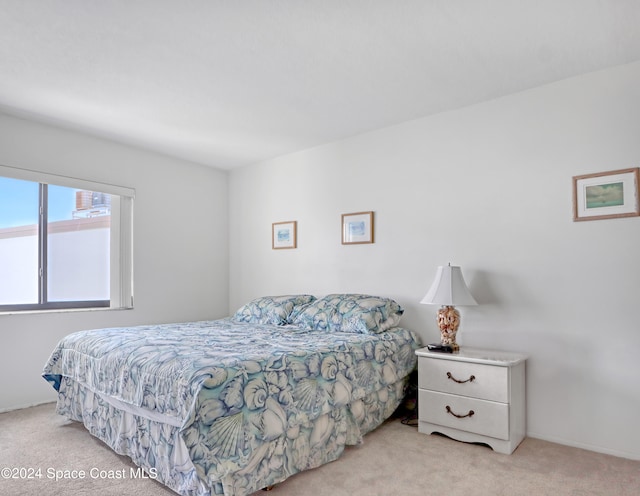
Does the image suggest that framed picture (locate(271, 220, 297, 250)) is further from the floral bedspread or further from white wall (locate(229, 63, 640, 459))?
the floral bedspread

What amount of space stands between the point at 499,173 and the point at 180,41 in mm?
2296

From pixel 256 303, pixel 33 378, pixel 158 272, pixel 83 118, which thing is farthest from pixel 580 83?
pixel 33 378

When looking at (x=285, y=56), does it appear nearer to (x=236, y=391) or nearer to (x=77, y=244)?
(x=236, y=391)

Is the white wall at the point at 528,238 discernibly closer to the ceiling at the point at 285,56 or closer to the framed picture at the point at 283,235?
the ceiling at the point at 285,56

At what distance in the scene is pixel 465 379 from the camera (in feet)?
8.91

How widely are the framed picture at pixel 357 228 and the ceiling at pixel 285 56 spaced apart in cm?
82

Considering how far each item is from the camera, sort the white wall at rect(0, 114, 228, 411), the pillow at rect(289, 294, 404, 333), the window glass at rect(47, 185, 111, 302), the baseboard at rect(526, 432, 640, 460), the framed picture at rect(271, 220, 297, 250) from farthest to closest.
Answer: the framed picture at rect(271, 220, 297, 250)
the window glass at rect(47, 185, 111, 302)
the white wall at rect(0, 114, 228, 411)
the pillow at rect(289, 294, 404, 333)
the baseboard at rect(526, 432, 640, 460)

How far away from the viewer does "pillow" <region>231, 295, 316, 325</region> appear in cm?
369

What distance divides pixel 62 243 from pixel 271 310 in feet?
6.76

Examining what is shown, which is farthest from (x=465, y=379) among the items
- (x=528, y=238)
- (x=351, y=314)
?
(x=528, y=238)

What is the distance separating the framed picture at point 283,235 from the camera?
14.3 ft

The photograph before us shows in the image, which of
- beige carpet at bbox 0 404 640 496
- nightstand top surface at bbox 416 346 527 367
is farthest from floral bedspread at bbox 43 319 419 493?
nightstand top surface at bbox 416 346 527 367

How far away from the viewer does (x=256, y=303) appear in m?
3.99

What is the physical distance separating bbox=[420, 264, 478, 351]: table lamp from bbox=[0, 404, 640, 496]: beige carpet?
2.24 ft
